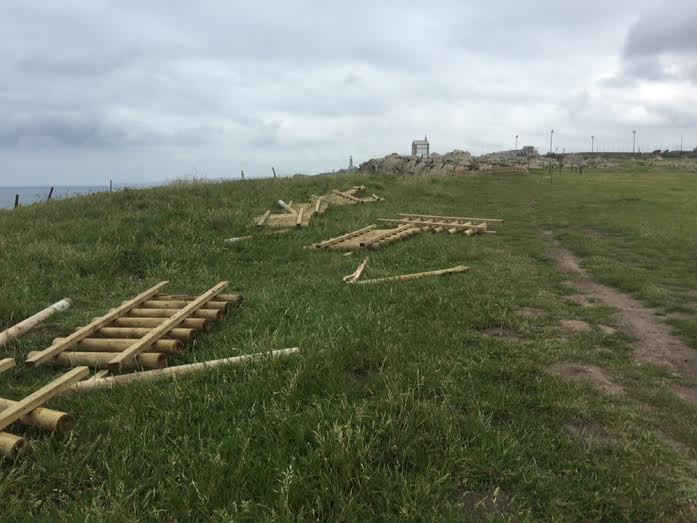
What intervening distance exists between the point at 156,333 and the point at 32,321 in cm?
247

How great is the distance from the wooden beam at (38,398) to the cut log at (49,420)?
65 millimetres

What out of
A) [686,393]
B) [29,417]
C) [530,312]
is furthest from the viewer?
[530,312]

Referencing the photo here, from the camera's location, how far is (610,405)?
4.31 meters

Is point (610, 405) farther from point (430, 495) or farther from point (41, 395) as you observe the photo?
point (41, 395)

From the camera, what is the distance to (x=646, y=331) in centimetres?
648

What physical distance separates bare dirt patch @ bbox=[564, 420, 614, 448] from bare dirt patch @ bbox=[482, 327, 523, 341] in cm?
192

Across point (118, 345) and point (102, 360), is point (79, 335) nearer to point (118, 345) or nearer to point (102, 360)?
point (118, 345)

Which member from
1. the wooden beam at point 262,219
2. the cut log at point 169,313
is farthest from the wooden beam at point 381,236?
the cut log at point 169,313

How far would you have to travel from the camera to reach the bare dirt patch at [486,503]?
9.80 ft

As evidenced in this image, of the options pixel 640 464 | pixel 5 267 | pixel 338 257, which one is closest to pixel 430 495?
pixel 640 464

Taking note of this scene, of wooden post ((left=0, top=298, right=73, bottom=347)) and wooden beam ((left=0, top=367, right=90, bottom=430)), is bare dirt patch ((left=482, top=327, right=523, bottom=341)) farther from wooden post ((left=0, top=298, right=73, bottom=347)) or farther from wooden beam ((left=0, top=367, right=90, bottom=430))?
wooden post ((left=0, top=298, right=73, bottom=347))

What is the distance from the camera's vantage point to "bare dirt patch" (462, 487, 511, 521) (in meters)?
2.99

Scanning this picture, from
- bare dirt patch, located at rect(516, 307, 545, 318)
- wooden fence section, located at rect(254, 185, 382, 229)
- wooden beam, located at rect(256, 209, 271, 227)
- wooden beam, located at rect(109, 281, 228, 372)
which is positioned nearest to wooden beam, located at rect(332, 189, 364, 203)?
wooden fence section, located at rect(254, 185, 382, 229)

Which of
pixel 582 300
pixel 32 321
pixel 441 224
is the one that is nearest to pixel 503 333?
pixel 582 300
